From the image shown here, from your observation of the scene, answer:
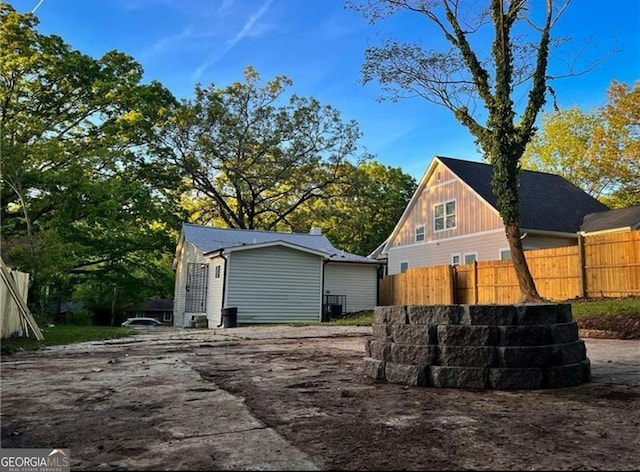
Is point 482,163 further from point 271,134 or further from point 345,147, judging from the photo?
point 271,134

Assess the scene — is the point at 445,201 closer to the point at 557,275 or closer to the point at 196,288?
the point at 557,275

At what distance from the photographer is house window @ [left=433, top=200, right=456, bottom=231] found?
20250mm

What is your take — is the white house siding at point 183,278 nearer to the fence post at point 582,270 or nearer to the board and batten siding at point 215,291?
the board and batten siding at point 215,291

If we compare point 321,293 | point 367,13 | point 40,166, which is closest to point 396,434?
point 367,13

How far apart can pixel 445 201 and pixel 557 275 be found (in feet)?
25.4

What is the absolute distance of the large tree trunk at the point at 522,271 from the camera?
11.6 meters

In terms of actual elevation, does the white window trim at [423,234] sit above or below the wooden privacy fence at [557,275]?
above

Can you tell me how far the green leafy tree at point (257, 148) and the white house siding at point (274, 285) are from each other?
1129cm

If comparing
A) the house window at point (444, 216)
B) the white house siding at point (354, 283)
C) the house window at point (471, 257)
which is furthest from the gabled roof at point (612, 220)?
the white house siding at point (354, 283)

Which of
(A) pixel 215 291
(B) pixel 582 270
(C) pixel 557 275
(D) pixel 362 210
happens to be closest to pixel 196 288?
(A) pixel 215 291

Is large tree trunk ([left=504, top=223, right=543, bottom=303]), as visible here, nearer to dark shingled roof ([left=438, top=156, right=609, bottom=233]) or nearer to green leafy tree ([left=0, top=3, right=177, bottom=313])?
dark shingled roof ([left=438, top=156, right=609, bottom=233])

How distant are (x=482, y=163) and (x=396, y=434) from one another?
21.3m

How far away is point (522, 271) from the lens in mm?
11734

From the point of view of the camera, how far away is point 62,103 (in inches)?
797
